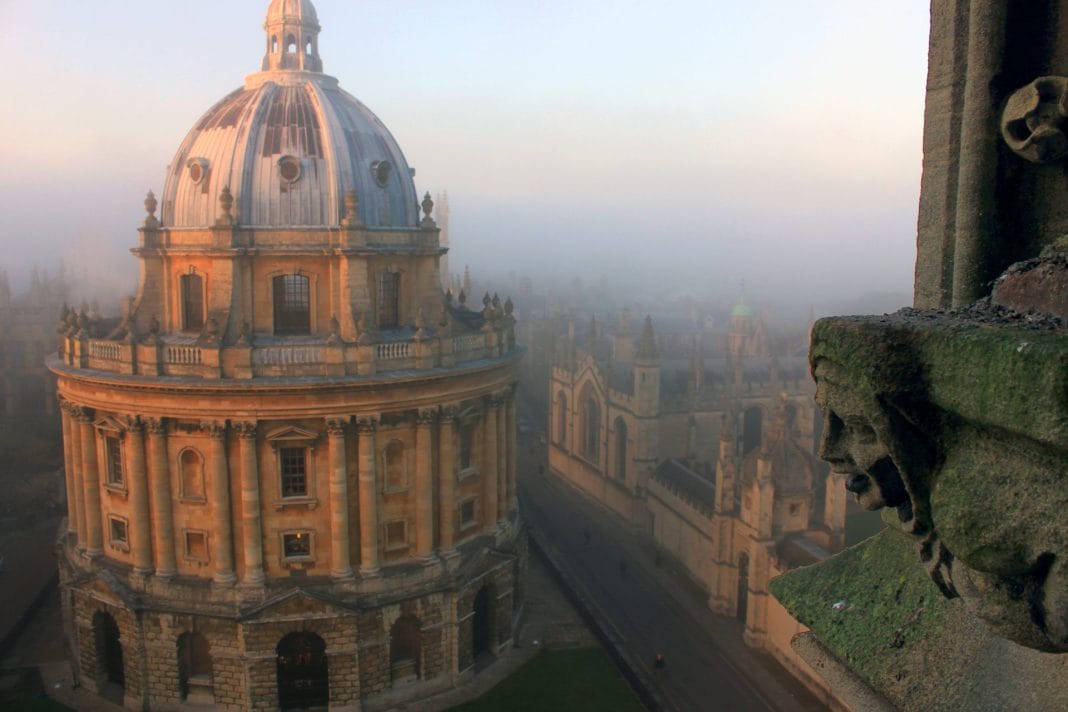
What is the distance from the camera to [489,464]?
3541 centimetres

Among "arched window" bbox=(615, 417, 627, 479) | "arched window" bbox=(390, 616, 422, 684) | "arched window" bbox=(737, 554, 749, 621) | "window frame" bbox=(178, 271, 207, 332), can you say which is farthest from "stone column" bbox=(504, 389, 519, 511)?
"arched window" bbox=(615, 417, 627, 479)

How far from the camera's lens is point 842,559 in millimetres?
5281

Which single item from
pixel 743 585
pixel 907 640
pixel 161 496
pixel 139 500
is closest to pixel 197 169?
pixel 161 496

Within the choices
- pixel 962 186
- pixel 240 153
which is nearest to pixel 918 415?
pixel 962 186

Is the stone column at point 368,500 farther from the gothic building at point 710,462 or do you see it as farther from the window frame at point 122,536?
the gothic building at point 710,462

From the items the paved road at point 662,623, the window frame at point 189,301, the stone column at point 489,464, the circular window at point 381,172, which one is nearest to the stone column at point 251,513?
the window frame at point 189,301

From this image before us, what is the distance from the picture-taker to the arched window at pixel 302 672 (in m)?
31.0

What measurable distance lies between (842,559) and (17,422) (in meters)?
75.0

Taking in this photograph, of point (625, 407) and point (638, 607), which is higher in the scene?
point (625, 407)

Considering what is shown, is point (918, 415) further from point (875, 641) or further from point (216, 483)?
point (216, 483)

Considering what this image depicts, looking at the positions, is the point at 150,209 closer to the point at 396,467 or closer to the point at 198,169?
the point at 198,169

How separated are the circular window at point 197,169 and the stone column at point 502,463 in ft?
47.9

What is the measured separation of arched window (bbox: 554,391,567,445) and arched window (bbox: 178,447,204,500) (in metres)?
35.2

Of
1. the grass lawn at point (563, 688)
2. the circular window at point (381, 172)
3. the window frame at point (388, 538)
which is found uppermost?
the circular window at point (381, 172)
